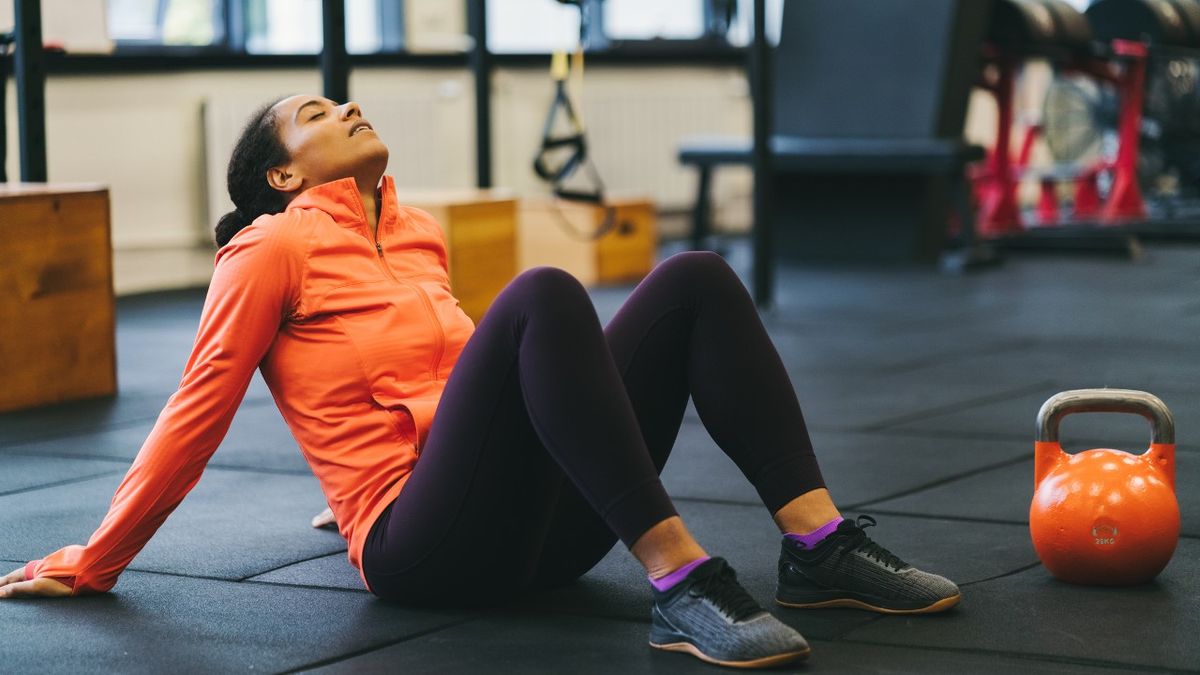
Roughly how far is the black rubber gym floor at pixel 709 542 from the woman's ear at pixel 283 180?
50 centimetres

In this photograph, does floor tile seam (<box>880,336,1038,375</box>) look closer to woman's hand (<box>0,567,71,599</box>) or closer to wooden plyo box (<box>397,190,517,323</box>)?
wooden plyo box (<box>397,190,517,323</box>)

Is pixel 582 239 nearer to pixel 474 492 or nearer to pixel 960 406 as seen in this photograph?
pixel 960 406

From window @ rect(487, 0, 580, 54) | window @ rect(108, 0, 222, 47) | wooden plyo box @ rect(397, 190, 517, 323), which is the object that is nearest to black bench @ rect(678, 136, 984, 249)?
window @ rect(487, 0, 580, 54)

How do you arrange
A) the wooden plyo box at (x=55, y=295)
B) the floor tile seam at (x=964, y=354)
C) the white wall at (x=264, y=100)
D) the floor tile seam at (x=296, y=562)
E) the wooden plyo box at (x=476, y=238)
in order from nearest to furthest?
1. the floor tile seam at (x=296, y=562)
2. the wooden plyo box at (x=55, y=295)
3. the floor tile seam at (x=964, y=354)
4. the wooden plyo box at (x=476, y=238)
5. the white wall at (x=264, y=100)

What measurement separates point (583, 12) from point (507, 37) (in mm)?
3306

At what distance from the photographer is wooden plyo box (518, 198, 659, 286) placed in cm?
634

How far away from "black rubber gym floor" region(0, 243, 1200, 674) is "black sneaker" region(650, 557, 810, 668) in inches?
1.4

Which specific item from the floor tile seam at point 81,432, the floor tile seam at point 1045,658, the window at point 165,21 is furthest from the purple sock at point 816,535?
the window at point 165,21

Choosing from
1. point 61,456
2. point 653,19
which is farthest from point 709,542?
point 653,19

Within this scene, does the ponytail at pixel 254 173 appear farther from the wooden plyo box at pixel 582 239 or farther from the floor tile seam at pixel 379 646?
the wooden plyo box at pixel 582 239

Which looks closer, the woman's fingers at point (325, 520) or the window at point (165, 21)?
the woman's fingers at point (325, 520)

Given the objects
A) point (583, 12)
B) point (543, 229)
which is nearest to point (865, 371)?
point (583, 12)

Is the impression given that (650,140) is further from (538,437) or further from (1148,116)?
(538,437)

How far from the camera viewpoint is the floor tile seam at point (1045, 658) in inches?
65.0
